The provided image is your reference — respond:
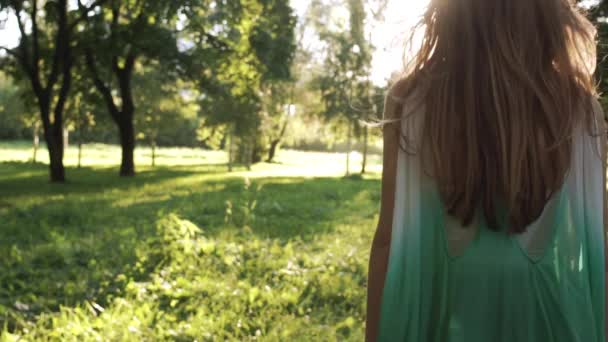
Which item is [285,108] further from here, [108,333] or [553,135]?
[553,135]

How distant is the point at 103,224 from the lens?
11141 mm

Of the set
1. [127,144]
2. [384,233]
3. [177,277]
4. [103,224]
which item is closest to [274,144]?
[127,144]

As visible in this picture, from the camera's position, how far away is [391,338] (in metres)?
1.69

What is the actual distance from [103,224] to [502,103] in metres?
10.5

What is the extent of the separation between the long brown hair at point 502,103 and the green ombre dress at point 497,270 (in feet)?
0.17

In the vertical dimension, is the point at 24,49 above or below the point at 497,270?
above

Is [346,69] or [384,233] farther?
[346,69]

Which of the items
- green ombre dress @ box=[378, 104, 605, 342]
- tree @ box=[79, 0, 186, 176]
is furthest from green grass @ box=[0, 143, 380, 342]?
tree @ box=[79, 0, 186, 176]

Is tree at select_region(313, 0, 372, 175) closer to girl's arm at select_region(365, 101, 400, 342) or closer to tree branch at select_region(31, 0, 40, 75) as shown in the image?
tree branch at select_region(31, 0, 40, 75)

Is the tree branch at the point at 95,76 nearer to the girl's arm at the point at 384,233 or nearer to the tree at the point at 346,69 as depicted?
the tree at the point at 346,69

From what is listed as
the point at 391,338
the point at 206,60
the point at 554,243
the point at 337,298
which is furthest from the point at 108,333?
the point at 206,60

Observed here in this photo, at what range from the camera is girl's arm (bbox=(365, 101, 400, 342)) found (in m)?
1.71

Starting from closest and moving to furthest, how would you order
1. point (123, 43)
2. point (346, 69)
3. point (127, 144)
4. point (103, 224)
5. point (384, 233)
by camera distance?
point (384, 233) → point (103, 224) → point (123, 43) → point (127, 144) → point (346, 69)

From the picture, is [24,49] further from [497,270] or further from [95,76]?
[497,270]
